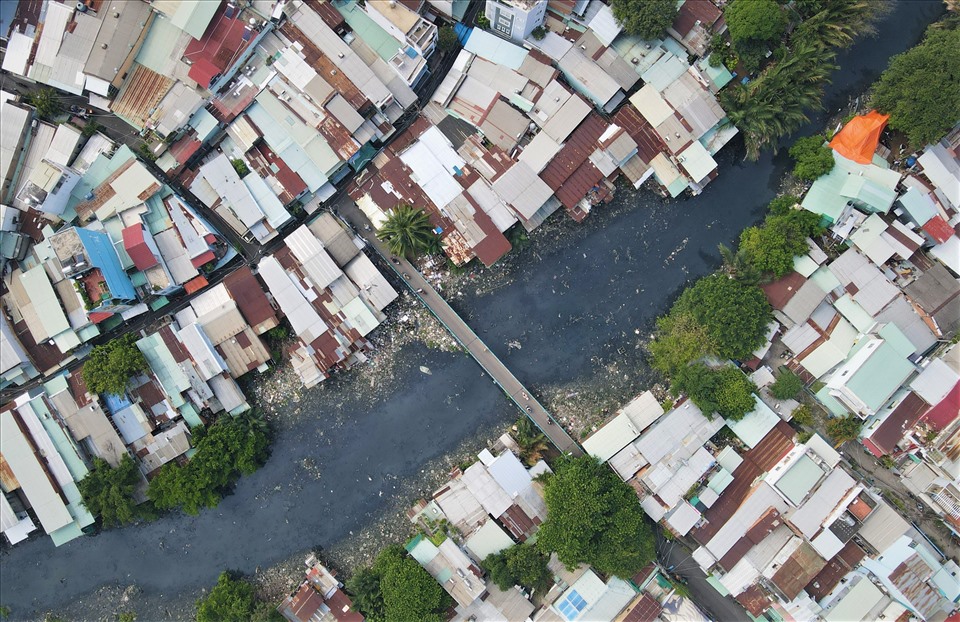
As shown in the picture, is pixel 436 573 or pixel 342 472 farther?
pixel 342 472

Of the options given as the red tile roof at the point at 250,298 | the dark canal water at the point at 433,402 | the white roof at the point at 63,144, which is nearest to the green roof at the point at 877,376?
the dark canal water at the point at 433,402

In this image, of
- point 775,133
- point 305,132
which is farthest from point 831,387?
point 305,132

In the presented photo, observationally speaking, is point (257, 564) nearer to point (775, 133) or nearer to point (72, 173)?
point (72, 173)

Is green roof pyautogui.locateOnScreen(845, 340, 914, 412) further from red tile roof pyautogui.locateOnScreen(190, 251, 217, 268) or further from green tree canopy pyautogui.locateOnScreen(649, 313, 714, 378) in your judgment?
red tile roof pyautogui.locateOnScreen(190, 251, 217, 268)

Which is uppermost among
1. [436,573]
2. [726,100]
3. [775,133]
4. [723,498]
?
[726,100]

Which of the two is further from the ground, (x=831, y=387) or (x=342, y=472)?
(x=342, y=472)

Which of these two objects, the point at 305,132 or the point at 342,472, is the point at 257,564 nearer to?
the point at 342,472

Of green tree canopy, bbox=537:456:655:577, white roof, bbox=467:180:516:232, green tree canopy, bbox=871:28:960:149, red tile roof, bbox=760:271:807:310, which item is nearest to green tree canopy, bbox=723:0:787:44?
green tree canopy, bbox=871:28:960:149

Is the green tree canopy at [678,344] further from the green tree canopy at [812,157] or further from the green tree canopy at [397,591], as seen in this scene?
the green tree canopy at [397,591]
